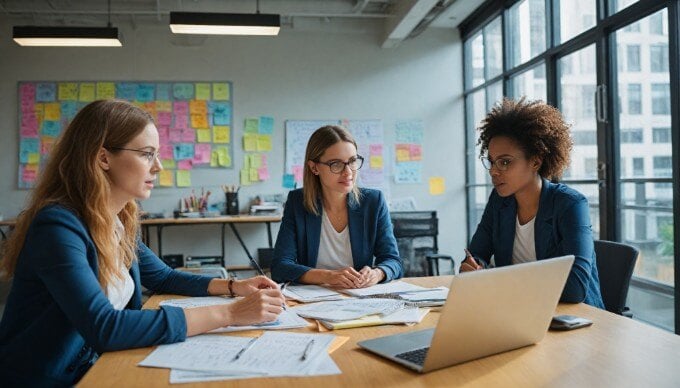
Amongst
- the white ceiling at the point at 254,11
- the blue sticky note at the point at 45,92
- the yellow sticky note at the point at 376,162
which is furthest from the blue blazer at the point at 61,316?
the blue sticky note at the point at 45,92

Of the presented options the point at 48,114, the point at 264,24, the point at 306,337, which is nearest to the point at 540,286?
the point at 306,337

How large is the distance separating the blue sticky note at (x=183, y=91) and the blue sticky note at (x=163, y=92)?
6 cm

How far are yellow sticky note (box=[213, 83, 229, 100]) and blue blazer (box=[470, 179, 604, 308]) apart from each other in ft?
12.1

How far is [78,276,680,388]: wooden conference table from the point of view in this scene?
88cm

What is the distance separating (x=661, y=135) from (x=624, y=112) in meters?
0.34

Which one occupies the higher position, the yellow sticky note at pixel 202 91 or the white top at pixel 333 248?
the yellow sticky note at pixel 202 91

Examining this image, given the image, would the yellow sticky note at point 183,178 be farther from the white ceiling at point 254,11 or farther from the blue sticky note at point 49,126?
the white ceiling at point 254,11

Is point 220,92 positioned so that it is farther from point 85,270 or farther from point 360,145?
point 85,270

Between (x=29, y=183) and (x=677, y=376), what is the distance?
17.6 ft

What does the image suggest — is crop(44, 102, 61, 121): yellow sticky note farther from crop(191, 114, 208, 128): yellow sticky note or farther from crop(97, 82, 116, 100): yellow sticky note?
crop(191, 114, 208, 128): yellow sticky note

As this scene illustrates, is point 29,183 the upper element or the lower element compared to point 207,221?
upper

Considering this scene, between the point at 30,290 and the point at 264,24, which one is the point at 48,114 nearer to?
the point at 264,24

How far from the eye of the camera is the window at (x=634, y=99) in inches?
121

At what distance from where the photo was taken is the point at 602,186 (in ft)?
10.9
